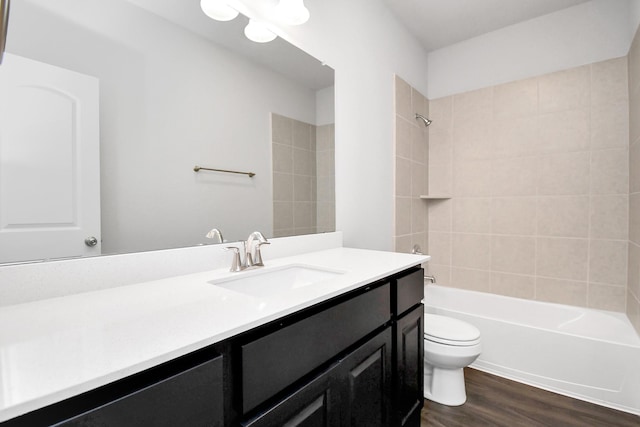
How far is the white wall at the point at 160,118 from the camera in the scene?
0.86m

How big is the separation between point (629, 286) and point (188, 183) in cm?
276

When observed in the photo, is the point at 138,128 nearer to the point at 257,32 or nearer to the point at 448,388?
the point at 257,32

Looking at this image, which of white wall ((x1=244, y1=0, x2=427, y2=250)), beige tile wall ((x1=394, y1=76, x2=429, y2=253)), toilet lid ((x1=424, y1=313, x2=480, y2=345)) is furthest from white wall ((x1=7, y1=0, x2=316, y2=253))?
beige tile wall ((x1=394, y1=76, x2=429, y2=253))

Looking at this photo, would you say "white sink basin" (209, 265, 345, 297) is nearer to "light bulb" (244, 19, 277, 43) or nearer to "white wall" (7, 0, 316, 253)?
"white wall" (7, 0, 316, 253)

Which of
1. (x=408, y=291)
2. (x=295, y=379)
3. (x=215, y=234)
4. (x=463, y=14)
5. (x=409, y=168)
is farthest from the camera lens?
(x=409, y=168)

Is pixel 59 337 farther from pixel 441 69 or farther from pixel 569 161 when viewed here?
pixel 441 69

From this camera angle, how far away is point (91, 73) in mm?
889

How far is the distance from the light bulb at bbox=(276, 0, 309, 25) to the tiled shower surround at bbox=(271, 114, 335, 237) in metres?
0.43

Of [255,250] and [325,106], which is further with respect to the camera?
[325,106]

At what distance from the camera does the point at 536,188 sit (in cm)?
240

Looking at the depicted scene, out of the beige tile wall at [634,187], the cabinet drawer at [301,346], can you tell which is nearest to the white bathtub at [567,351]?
the beige tile wall at [634,187]

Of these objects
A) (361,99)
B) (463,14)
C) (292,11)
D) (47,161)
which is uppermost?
(463,14)

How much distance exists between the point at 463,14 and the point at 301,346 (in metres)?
2.67

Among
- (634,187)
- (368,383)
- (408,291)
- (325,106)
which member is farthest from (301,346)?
(634,187)
